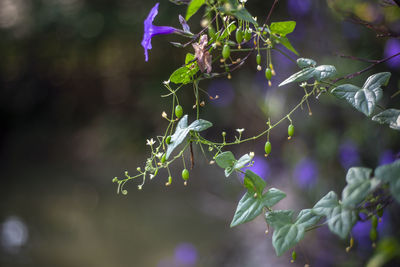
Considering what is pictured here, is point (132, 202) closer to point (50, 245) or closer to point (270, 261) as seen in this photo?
point (50, 245)

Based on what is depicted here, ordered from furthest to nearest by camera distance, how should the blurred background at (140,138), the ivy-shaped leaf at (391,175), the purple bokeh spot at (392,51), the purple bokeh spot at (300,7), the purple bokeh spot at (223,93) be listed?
the purple bokeh spot at (223,93)
the purple bokeh spot at (300,7)
the blurred background at (140,138)
the purple bokeh spot at (392,51)
the ivy-shaped leaf at (391,175)

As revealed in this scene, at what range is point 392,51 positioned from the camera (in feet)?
4.61

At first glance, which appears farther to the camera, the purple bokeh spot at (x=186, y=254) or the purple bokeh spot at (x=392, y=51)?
the purple bokeh spot at (x=186, y=254)

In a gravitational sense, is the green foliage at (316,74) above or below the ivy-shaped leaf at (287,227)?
above

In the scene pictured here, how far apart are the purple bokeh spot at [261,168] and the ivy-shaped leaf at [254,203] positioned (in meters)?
1.71

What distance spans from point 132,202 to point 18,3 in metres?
2.45

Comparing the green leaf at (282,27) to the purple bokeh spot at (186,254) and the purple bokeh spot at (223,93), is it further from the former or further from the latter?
the purple bokeh spot at (223,93)

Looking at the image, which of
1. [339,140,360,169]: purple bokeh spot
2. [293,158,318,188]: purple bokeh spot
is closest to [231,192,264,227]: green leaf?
[339,140,360,169]: purple bokeh spot

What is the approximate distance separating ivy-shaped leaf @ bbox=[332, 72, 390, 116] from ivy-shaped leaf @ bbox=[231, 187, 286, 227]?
0.15 metres

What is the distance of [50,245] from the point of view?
263 cm

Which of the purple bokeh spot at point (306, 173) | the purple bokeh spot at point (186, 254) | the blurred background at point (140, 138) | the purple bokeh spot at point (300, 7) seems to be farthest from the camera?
the purple bokeh spot at point (186, 254)

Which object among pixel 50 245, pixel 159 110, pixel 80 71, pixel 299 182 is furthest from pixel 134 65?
pixel 299 182

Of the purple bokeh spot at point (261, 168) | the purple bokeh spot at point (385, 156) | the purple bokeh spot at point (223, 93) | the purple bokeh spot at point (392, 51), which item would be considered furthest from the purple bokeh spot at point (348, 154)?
the purple bokeh spot at point (223, 93)

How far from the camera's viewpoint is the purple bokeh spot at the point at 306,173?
195 centimetres
